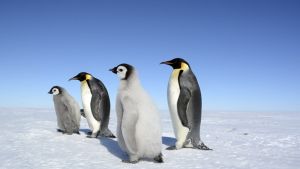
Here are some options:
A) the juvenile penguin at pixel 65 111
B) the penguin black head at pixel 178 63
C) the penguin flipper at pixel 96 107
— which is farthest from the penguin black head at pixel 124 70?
the juvenile penguin at pixel 65 111

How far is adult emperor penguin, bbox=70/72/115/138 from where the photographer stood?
23.0 ft

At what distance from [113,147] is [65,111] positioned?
2.12 m

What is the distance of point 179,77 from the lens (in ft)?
20.3

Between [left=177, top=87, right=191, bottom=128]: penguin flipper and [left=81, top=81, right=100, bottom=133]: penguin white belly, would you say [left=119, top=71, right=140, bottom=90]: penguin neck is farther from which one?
[left=81, top=81, right=100, bottom=133]: penguin white belly

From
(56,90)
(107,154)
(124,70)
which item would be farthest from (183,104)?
(56,90)

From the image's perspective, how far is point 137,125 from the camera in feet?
14.8

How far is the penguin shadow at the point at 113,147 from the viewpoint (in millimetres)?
5008

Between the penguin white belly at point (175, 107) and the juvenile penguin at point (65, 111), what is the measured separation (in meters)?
2.31

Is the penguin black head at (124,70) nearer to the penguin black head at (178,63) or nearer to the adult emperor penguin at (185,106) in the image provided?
the adult emperor penguin at (185,106)

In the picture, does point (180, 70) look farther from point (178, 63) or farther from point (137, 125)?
point (137, 125)

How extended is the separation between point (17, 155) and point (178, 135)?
270cm

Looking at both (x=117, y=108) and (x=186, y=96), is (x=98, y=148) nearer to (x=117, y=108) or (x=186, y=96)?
(x=117, y=108)

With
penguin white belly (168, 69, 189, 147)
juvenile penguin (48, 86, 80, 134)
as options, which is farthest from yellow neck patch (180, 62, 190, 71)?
juvenile penguin (48, 86, 80, 134)

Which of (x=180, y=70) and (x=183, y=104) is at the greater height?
(x=180, y=70)
